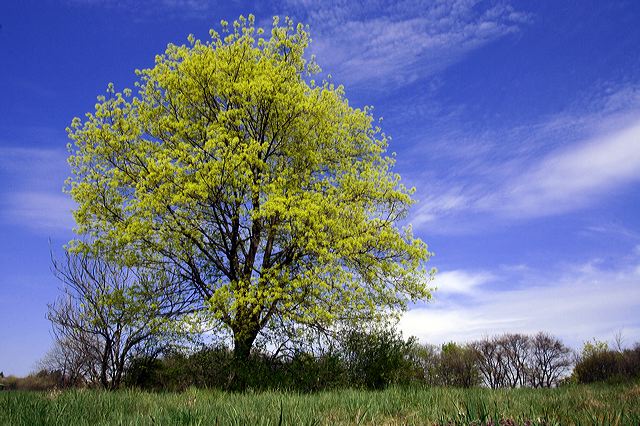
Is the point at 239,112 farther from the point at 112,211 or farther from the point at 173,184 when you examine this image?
the point at 112,211

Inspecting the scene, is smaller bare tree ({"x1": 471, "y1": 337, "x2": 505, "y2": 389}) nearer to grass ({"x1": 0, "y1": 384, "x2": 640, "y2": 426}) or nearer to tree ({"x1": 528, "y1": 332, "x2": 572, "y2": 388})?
tree ({"x1": 528, "y1": 332, "x2": 572, "y2": 388})

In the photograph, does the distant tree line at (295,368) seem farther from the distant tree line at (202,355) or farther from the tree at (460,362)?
the tree at (460,362)

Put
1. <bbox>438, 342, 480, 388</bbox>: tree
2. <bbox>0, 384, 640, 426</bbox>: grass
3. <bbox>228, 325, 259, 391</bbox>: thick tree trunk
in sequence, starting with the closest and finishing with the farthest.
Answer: <bbox>0, 384, 640, 426</bbox>: grass → <bbox>228, 325, 259, 391</bbox>: thick tree trunk → <bbox>438, 342, 480, 388</bbox>: tree

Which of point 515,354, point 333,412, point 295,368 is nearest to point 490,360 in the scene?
point 515,354

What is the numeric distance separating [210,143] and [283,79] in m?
4.55

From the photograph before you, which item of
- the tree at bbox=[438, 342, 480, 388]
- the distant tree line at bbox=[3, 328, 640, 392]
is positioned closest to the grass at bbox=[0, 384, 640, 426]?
the distant tree line at bbox=[3, 328, 640, 392]

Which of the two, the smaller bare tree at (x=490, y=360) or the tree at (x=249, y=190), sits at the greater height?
the tree at (x=249, y=190)

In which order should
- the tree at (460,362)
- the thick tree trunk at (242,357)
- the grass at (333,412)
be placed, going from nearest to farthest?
the grass at (333,412) < the thick tree trunk at (242,357) < the tree at (460,362)

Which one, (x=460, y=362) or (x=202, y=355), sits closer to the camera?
(x=202, y=355)

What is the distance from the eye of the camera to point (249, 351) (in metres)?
16.0

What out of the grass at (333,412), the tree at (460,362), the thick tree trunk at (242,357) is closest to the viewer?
the grass at (333,412)

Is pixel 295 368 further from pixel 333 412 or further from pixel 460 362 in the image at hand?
pixel 460 362

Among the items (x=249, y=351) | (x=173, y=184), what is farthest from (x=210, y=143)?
(x=249, y=351)

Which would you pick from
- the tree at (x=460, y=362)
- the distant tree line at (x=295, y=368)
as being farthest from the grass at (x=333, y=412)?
the tree at (x=460, y=362)
